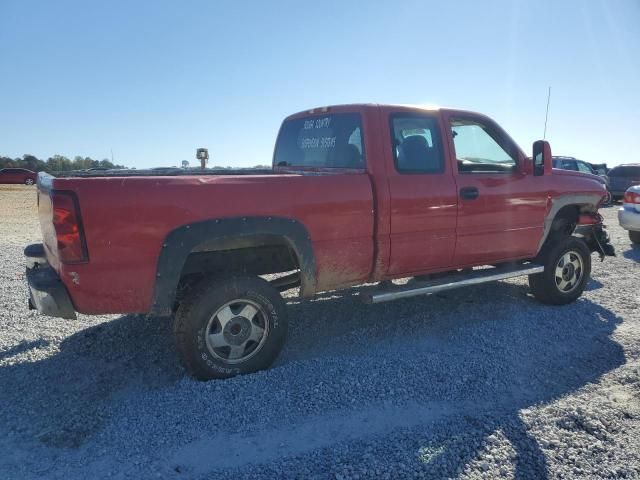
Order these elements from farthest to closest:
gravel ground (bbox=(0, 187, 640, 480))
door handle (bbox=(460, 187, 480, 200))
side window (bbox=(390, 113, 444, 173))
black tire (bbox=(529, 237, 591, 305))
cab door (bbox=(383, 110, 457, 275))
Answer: black tire (bbox=(529, 237, 591, 305)) → door handle (bbox=(460, 187, 480, 200)) → side window (bbox=(390, 113, 444, 173)) → cab door (bbox=(383, 110, 457, 275)) → gravel ground (bbox=(0, 187, 640, 480))

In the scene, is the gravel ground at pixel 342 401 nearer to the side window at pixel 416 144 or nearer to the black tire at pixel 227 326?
the black tire at pixel 227 326

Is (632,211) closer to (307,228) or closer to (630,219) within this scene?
(630,219)

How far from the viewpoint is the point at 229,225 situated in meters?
3.26

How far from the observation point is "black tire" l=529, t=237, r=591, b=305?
5125mm

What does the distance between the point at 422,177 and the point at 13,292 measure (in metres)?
4.86

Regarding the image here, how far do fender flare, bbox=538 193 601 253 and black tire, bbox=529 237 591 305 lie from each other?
16cm

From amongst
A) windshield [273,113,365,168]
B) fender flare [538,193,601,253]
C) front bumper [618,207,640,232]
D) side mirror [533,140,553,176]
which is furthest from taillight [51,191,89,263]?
front bumper [618,207,640,232]

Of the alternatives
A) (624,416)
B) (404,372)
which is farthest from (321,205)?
(624,416)

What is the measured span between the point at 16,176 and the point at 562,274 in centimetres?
3894

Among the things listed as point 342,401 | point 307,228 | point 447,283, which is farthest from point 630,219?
point 342,401

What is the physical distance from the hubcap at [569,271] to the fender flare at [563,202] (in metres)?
0.32

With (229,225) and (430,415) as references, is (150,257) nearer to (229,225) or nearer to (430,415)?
(229,225)

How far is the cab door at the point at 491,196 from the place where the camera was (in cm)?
440

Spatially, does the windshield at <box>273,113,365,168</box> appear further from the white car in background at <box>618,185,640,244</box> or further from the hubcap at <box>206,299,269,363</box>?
the white car in background at <box>618,185,640,244</box>
